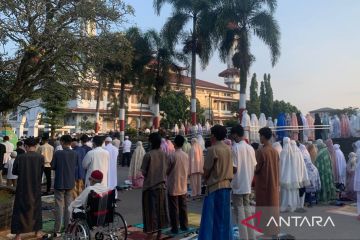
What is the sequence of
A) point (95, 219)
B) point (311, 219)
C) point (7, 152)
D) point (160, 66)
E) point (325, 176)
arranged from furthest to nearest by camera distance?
point (160, 66)
point (7, 152)
point (325, 176)
point (311, 219)
point (95, 219)

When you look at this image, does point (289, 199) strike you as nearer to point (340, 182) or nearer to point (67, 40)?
point (340, 182)

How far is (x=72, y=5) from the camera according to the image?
920 centimetres

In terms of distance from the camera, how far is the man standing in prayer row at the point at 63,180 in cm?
749

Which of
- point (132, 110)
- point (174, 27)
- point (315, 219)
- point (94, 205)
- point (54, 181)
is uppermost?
point (174, 27)

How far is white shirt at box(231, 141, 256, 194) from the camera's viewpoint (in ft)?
21.5

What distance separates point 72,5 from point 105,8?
78 cm

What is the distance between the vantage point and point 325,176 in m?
10.6

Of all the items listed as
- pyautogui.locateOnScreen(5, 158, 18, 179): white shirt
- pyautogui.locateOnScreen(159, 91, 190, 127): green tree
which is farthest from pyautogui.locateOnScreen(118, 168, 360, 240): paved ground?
pyautogui.locateOnScreen(159, 91, 190, 127): green tree

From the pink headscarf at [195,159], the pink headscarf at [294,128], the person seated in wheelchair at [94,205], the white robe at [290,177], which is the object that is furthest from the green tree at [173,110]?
the person seated in wheelchair at [94,205]

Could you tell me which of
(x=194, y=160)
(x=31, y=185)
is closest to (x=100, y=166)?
(x=31, y=185)

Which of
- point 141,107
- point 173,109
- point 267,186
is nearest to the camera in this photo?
point 267,186

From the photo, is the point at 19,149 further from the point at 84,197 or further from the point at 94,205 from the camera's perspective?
the point at 94,205

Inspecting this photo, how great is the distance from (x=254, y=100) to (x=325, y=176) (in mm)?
45484

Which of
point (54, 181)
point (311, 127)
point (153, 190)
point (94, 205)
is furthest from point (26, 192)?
point (311, 127)
